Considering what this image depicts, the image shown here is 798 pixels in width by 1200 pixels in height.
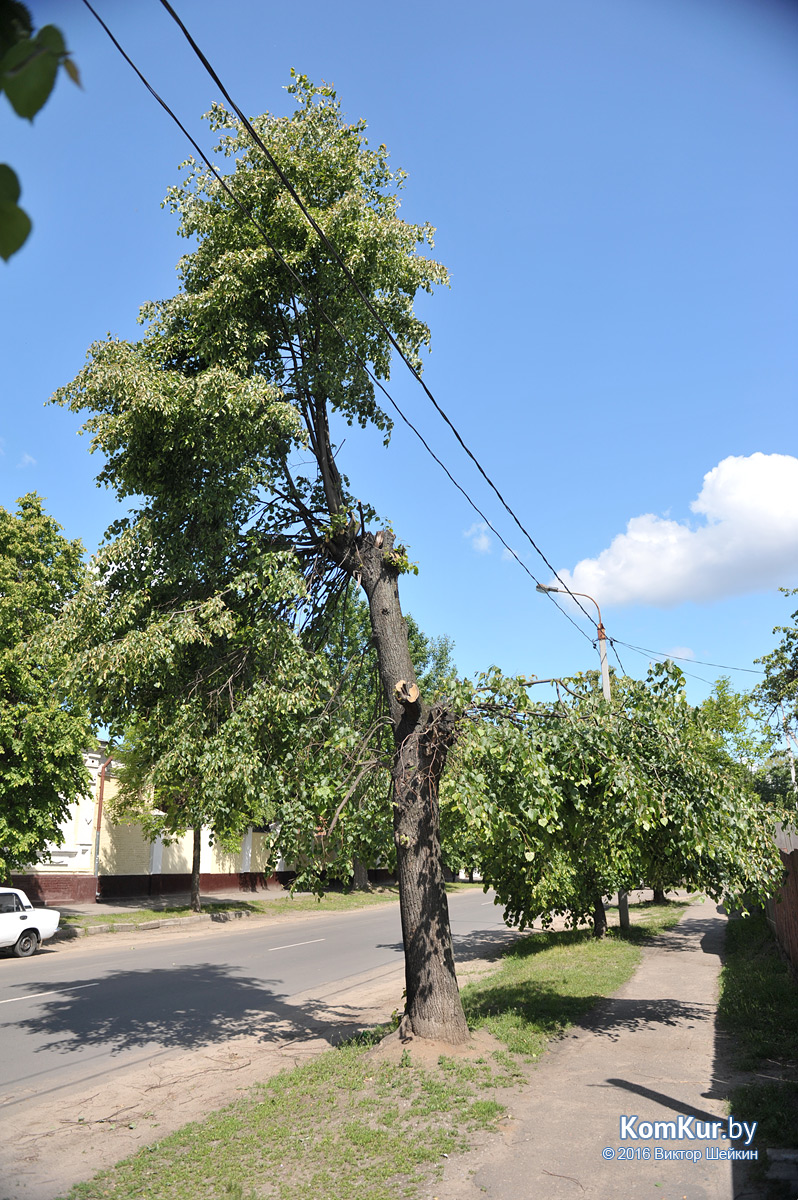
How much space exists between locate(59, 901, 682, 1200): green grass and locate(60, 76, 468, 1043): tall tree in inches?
35.1

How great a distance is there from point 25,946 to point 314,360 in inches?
555

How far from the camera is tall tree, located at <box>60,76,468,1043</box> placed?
804 cm

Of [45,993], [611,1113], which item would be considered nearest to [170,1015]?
[45,993]

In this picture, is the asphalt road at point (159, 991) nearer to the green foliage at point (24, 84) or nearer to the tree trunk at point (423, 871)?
the tree trunk at point (423, 871)

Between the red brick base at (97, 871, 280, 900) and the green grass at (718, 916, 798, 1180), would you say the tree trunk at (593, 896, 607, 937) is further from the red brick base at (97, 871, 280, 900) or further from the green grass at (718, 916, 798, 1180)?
the red brick base at (97, 871, 280, 900)

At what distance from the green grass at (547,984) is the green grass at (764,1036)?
5.55 ft

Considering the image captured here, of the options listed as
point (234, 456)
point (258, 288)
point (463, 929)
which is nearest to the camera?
point (234, 456)

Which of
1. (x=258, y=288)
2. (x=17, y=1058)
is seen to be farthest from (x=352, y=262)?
(x=17, y=1058)

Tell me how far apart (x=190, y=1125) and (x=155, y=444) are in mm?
6738

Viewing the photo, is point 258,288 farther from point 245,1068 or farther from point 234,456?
point 245,1068

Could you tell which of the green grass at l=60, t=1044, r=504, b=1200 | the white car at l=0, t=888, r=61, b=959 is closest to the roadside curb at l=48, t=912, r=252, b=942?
the white car at l=0, t=888, r=61, b=959

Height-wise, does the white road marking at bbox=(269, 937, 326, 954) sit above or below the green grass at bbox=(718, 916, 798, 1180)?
below

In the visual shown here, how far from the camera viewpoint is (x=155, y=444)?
9.33 metres

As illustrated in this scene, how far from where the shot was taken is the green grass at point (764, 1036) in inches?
229
